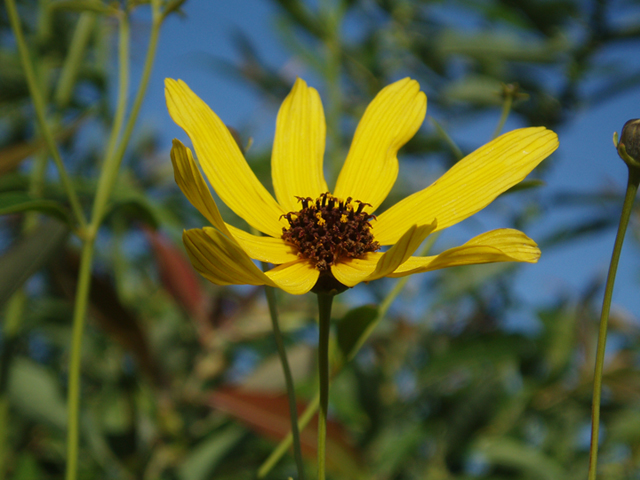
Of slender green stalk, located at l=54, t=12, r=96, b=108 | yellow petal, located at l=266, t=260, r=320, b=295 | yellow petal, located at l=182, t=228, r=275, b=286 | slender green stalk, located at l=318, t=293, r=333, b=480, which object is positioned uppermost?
slender green stalk, located at l=54, t=12, r=96, b=108

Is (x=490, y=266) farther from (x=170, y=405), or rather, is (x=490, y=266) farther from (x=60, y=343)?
(x=60, y=343)

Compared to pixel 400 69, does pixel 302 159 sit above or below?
below

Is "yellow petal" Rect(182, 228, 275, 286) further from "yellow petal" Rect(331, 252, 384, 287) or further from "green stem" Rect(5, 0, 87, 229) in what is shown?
"green stem" Rect(5, 0, 87, 229)

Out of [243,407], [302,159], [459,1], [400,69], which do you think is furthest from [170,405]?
[459,1]

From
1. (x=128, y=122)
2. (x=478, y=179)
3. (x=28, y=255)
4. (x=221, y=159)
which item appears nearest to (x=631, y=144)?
(x=478, y=179)

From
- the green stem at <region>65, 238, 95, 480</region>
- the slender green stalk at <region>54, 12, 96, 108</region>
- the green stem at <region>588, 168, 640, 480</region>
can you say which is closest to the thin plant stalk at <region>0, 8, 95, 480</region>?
the slender green stalk at <region>54, 12, 96, 108</region>

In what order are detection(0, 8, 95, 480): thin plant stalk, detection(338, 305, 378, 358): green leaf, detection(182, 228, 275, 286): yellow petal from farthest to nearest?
detection(0, 8, 95, 480): thin plant stalk
detection(338, 305, 378, 358): green leaf
detection(182, 228, 275, 286): yellow petal

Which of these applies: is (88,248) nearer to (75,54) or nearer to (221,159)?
(221,159)

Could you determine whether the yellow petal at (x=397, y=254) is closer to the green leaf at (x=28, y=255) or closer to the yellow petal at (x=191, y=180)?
the yellow petal at (x=191, y=180)
